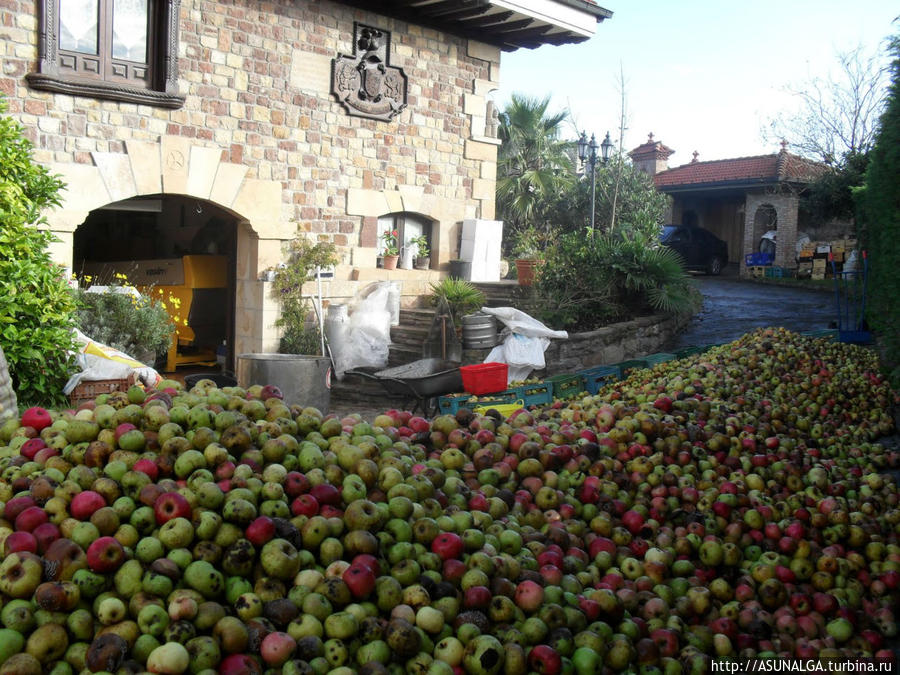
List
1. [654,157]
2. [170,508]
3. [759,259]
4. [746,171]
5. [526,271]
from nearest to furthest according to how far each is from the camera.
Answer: [170,508] → [526,271] → [759,259] → [746,171] → [654,157]

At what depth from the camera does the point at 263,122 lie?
10258 mm

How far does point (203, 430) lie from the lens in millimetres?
2641

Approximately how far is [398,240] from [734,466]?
29.8ft

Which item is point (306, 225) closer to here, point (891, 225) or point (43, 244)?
point (43, 244)

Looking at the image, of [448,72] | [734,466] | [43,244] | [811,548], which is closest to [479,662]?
[811,548]

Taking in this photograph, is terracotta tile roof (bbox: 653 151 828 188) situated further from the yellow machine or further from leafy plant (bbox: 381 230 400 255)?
the yellow machine

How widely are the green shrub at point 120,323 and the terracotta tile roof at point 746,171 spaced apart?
71.6ft

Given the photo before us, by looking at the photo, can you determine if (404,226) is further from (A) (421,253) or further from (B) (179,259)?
(B) (179,259)

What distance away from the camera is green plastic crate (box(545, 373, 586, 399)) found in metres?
7.87

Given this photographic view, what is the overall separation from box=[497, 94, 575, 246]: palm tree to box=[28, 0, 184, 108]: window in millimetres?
13114

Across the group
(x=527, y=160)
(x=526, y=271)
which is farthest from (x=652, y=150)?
(x=526, y=271)

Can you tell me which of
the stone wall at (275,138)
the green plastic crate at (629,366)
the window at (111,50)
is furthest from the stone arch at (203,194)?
the green plastic crate at (629,366)

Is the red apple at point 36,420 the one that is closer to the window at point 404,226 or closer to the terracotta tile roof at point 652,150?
the window at point 404,226

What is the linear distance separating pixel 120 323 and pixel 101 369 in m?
1.72
